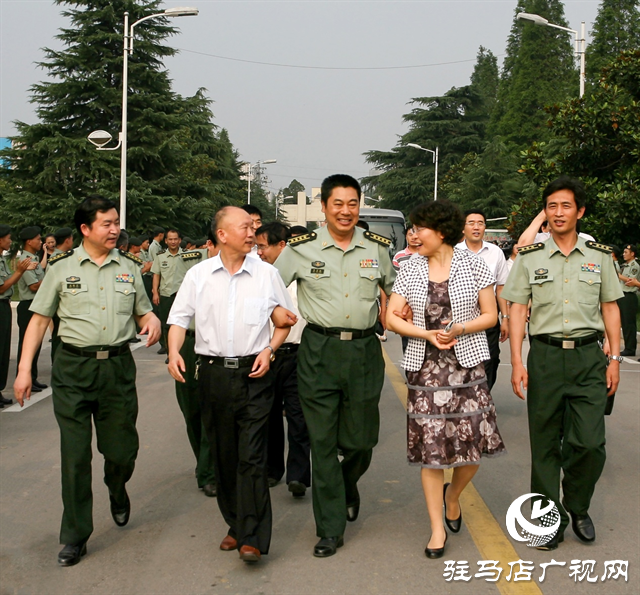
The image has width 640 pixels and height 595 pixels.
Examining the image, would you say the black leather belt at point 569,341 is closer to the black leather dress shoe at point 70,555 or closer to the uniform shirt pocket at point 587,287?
the uniform shirt pocket at point 587,287

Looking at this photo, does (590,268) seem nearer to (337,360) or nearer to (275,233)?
(337,360)

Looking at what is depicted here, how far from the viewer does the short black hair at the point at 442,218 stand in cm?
484

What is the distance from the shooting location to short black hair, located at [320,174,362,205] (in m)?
5.07

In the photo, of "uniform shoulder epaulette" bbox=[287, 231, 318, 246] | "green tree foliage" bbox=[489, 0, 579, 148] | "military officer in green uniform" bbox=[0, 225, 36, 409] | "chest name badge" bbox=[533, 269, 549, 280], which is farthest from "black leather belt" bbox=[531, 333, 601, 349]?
"green tree foliage" bbox=[489, 0, 579, 148]

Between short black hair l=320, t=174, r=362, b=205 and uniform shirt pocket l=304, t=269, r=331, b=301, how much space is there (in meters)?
0.42

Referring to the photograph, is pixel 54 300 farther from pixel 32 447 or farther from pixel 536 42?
pixel 536 42

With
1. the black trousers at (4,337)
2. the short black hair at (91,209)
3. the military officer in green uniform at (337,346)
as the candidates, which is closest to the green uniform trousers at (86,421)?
the short black hair at (91,209)

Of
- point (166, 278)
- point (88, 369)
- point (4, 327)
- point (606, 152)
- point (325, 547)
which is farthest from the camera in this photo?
point (606, 152)

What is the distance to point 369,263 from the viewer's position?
5137mm

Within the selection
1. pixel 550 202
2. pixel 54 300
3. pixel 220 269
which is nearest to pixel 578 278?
pixel 550 202

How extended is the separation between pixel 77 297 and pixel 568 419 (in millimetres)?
2872

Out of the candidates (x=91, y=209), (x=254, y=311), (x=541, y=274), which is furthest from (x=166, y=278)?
(x=541, y=274)

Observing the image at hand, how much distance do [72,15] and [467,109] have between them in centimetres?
3086

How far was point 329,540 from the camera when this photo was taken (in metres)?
4.82
